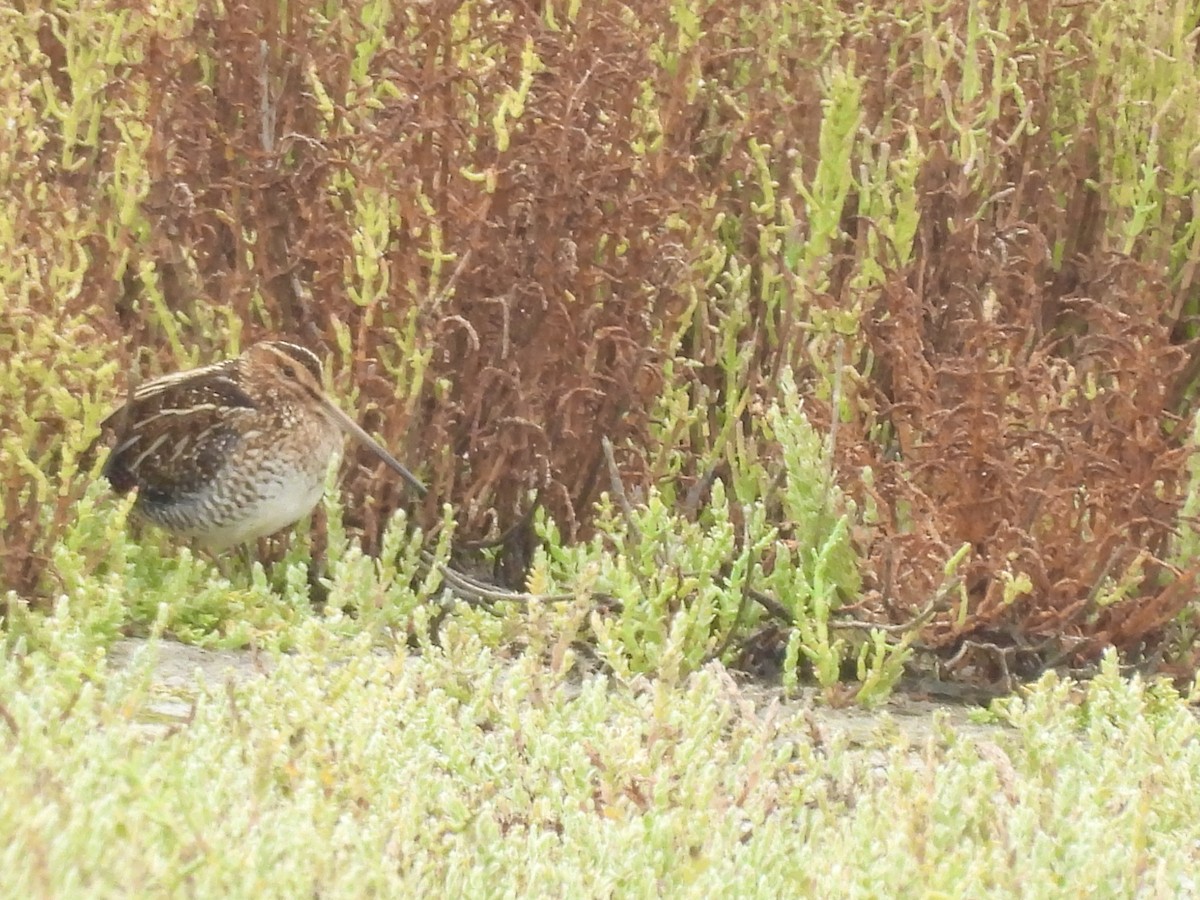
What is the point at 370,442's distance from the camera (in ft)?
15.5

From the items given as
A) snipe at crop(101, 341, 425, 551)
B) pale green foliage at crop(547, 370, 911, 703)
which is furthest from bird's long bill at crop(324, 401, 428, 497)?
pale green foliage at crop(547, 370, 911, 703)

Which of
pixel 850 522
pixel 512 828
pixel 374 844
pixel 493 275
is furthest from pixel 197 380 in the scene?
pixel 374 844

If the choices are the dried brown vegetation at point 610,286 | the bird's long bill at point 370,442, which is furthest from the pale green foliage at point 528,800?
the bird's long bill at point 370,442

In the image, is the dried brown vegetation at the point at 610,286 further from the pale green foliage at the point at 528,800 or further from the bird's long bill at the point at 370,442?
the pale green foliage at the point at 528,800

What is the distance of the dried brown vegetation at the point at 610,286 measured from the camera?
4297 mm

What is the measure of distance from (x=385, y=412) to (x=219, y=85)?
99 centimetres

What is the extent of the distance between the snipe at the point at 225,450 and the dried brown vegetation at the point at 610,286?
0.18 metres

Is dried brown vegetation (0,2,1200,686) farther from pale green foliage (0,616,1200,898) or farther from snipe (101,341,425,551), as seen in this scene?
pale green foliage (0,616,1200,898)

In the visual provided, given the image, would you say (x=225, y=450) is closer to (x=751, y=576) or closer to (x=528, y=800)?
(x=751, y=576)

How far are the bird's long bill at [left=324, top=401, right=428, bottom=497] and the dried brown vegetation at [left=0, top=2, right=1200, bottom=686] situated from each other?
0.08 m

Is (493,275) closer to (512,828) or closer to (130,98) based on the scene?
(130,98)

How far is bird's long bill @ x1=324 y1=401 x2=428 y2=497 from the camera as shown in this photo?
4.71 metres

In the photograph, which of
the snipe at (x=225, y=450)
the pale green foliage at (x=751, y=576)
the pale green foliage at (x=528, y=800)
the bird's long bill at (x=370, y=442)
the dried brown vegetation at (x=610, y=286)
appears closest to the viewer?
the pale green foliage at (x=528, y=800)

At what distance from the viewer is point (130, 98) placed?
16.4ft
